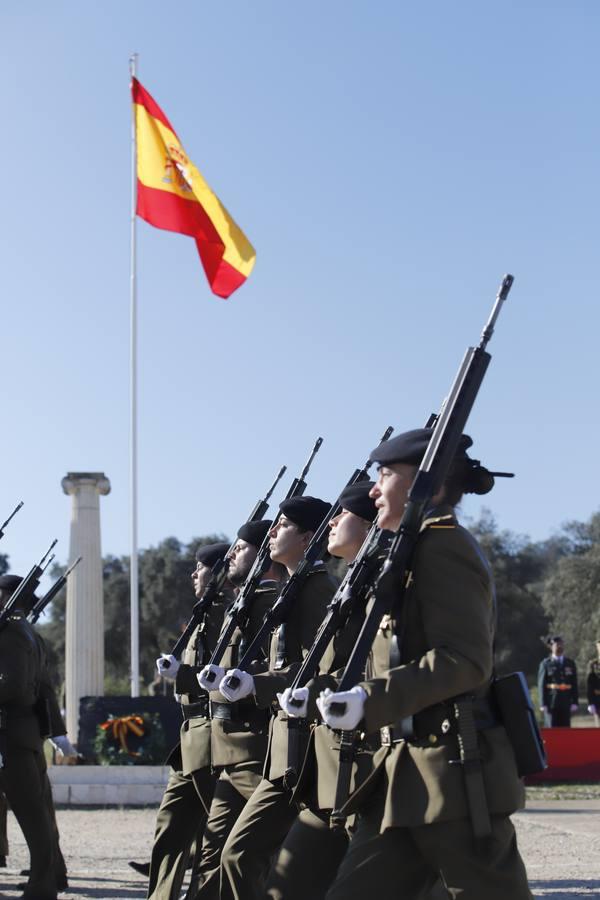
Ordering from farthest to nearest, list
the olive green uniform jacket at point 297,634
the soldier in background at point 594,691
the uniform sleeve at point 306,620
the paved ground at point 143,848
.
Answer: the soldier in background at point 594,691, the paved ground at point 143,848, the uniform sleeve at point 306,620, the olive green uniform jacket at point 297,634

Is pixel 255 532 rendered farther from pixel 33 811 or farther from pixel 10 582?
pixel 10 582

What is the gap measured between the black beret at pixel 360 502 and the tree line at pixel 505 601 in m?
32.6

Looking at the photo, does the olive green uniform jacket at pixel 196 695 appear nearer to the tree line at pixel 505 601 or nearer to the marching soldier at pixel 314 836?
the marching soldier at pixel 314 836

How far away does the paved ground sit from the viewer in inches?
344

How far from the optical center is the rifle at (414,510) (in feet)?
13.4

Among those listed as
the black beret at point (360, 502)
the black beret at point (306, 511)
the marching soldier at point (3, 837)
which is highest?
the black beret at point (306, 511)

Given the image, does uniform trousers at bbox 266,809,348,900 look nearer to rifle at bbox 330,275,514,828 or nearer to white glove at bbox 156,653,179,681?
rifle at bbox 330,275,514,828

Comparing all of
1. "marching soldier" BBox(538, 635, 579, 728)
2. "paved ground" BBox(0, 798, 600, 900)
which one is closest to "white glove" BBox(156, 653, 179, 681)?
"paved ground" BBox(0, 798, 600, 900)

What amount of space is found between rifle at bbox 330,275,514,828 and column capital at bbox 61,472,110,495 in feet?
49.0

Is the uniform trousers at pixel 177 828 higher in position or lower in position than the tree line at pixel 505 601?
lower

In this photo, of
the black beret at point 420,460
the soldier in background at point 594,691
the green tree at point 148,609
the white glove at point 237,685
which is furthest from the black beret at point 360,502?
the green tree at point 148,609

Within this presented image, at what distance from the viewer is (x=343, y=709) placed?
3.80 m

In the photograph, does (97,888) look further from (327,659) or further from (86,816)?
(86,816)

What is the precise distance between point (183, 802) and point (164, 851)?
310mm
